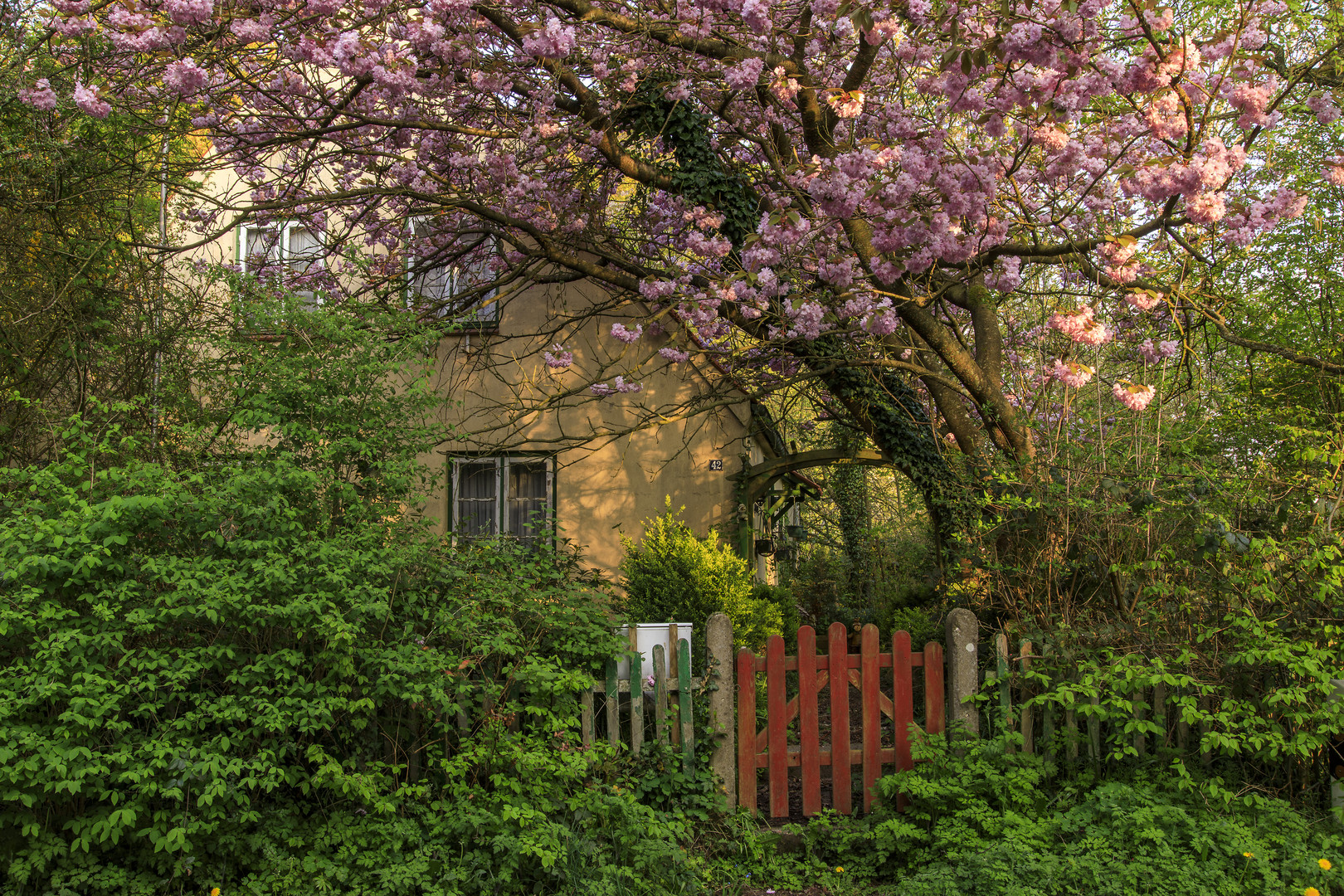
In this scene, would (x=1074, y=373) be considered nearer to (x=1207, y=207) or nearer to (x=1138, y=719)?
(x=1207, y=207)

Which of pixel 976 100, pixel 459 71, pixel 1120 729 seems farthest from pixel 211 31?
pixel 1120 729

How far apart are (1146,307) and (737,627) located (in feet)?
12.0

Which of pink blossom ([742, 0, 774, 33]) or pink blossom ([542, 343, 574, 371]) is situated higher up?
pink blossom ([742, 0, 774, 33])

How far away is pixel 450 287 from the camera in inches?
383

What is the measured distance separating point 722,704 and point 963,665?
1396 millimetres

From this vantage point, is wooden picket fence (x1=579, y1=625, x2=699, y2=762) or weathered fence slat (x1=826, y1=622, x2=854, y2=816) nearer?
wooden picket fence (x1=579, y1=625, x2=699, y2=762)

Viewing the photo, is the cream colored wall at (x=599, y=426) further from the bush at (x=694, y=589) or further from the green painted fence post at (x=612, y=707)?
the green painted fence post at (x=612, y=707)

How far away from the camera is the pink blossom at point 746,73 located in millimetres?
5617

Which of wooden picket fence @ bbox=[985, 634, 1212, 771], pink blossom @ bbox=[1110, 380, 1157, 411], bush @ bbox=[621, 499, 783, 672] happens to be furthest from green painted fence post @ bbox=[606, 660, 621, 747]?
pink blossom @ bbox=[1110, 380, 1157, 411]

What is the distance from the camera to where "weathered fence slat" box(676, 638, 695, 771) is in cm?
451

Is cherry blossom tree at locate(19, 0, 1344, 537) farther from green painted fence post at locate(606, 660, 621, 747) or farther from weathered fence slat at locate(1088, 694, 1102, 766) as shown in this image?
green painted fence post at locate(606, 660, 621, 747)

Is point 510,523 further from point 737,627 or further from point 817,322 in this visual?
point 817,322

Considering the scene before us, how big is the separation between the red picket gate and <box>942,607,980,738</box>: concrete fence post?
8cm

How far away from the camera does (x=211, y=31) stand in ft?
18.0
